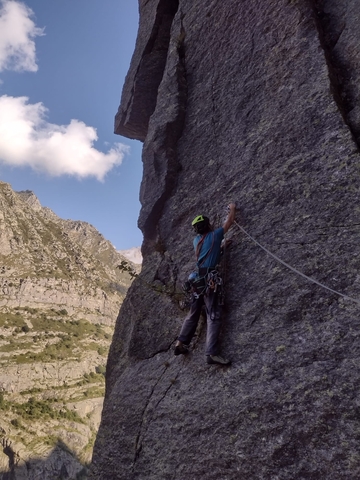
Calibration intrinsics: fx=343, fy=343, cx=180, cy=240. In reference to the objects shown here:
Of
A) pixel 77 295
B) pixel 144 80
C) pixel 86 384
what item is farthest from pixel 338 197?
pixel 77 295

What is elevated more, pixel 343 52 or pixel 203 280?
pixel 343 52

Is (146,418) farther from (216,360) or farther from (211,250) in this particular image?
(211,250)

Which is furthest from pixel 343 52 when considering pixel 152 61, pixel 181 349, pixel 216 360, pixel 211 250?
pixel 152 61

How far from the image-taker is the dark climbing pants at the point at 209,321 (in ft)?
20.2

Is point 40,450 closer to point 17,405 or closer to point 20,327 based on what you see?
point 17,405

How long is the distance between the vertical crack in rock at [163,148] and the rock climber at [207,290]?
8.79ft

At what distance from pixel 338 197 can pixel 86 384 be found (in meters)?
89.8

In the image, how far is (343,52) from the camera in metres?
7.18

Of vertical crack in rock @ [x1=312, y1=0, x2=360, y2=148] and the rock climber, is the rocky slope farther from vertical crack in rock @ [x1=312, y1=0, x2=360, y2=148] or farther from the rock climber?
vertical crack in rock @ [x1=312, y1=0, x2=360, y2=148]

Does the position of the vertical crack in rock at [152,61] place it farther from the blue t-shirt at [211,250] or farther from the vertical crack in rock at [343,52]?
the blue t-shirt at [211,250]

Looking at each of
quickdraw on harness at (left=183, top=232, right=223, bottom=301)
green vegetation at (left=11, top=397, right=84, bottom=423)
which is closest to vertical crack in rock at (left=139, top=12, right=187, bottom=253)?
quickdraw on harness at (left=183, top=232, right=223, bottom=301)

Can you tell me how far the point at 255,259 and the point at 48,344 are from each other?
90467 millimetres

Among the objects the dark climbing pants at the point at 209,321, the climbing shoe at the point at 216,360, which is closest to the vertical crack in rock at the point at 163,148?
the dark climbing pants at the point at 209,321

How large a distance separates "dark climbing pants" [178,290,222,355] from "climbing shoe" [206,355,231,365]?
0.25 ft
